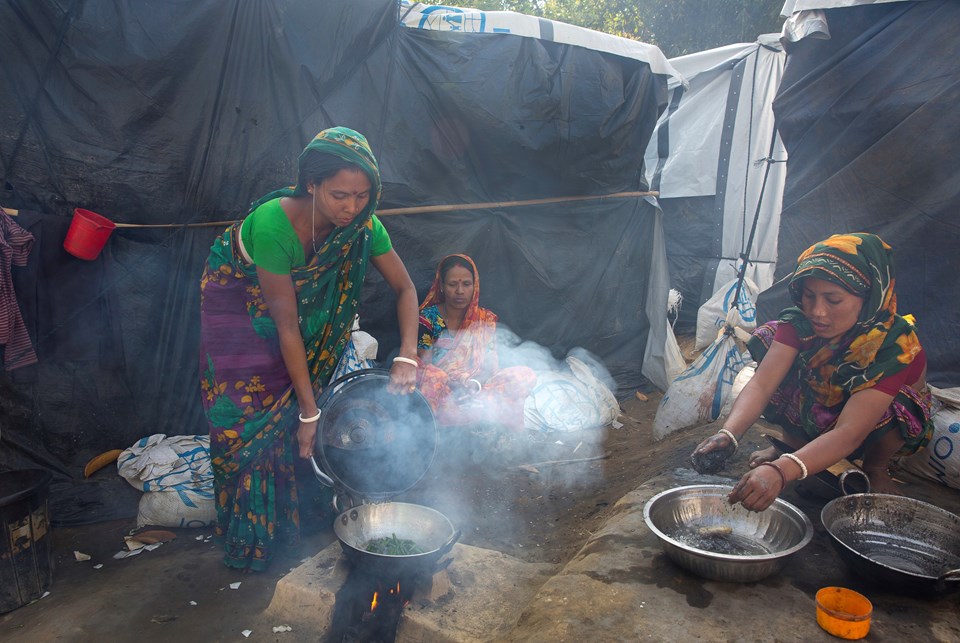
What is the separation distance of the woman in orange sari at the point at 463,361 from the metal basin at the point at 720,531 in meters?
2.19

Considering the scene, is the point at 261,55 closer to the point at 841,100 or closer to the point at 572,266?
the point at 572,266

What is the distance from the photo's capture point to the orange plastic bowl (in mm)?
1939

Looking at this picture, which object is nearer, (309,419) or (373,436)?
(309,419)

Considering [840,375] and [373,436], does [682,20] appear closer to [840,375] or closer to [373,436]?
[840,375]

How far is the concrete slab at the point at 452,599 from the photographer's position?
2404mm

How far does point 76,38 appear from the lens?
3.46m

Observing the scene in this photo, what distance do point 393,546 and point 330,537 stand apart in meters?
1.02

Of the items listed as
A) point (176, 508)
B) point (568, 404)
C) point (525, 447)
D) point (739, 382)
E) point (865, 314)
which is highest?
point (865, 314)

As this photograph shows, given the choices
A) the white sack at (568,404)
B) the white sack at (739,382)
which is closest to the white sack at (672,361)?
the white sack at (568,404)

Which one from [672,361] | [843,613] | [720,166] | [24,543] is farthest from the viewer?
[720,166]

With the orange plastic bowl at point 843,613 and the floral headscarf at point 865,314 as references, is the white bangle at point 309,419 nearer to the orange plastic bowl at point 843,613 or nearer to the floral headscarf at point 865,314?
the orange plastic bowl at point 843,613

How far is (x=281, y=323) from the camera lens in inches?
107

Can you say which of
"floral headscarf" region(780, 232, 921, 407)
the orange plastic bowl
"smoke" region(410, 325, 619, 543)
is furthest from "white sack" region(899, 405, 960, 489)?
"smoke" region(410, 325, 619, 543)

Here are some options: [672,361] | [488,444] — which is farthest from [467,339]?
[672,361]
